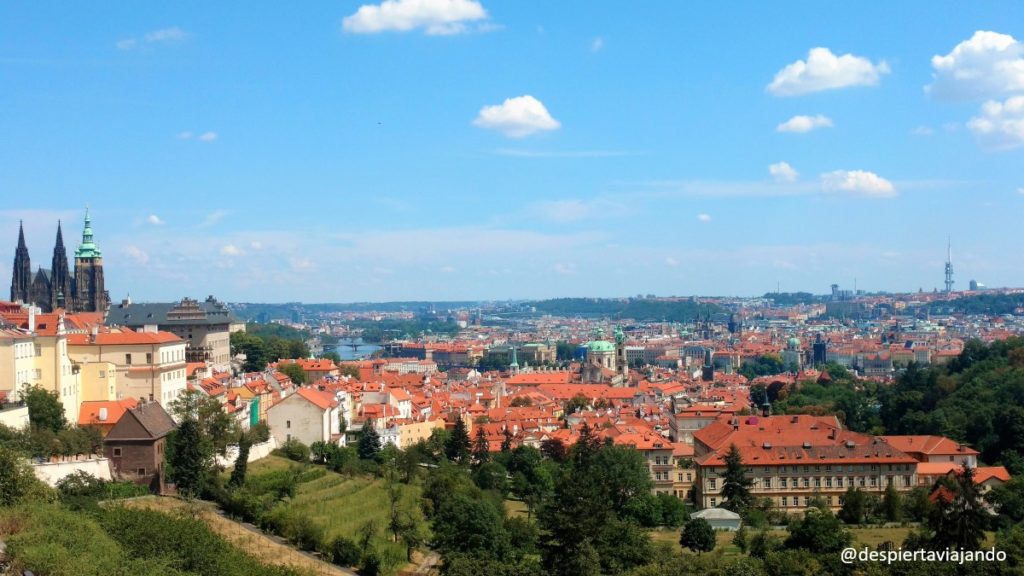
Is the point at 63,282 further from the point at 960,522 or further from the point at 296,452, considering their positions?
the point at 960,522

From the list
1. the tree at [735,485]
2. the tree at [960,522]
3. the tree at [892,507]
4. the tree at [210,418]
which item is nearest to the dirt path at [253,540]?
the tree at [210,418]

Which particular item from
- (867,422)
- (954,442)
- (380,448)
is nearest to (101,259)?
(380,448)

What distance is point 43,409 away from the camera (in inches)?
1507

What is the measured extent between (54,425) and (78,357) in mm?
7407

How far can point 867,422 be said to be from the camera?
230ft

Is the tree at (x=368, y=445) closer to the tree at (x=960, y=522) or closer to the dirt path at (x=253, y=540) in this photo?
the dirt path at (x=253, y=540)

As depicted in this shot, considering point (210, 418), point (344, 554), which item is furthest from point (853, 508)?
point (210, 418)

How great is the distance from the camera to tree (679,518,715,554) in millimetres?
40125

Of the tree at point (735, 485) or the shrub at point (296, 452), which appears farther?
the shrub at point (296, 452)

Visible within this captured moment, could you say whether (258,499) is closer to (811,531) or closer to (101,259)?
(811,531)

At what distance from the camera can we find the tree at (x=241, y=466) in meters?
40.1

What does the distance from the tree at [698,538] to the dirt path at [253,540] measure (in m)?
11.0

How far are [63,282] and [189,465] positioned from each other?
5415 centimetres

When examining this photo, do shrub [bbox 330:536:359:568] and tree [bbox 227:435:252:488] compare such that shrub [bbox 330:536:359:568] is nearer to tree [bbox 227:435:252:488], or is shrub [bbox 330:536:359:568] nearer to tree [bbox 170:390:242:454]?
tree [bbox 227:435:252:488]
